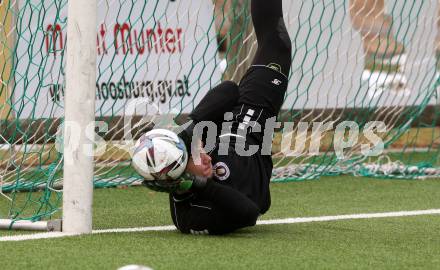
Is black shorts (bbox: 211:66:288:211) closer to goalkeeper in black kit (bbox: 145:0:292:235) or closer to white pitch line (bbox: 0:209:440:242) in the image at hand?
goalkeeper in black kit (bbox: 145:0:292:235)

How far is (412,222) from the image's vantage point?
19.8 ft

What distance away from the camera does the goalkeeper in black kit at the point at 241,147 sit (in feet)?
17.1

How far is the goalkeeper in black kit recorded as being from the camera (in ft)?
17.1

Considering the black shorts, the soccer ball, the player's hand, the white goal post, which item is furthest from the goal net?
the soccer ball

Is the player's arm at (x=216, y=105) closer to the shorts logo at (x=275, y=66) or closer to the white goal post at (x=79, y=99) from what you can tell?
the shorts logo at (x=275, y=66)

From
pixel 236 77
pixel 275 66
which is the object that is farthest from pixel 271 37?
pixel 236 77

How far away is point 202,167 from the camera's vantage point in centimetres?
520

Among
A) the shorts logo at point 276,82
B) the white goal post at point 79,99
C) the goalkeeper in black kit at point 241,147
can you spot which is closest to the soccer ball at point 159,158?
the goalkeeper in black kit at point 241,147

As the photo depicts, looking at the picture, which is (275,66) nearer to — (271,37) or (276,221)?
(271,37)

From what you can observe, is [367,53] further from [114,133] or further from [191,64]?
[114,133]

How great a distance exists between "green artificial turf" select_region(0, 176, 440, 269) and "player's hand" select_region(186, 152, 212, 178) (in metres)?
0.33

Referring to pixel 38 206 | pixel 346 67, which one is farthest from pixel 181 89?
pixel 38 206

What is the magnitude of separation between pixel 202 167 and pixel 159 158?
39cm

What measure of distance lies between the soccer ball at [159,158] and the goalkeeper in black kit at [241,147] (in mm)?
185
